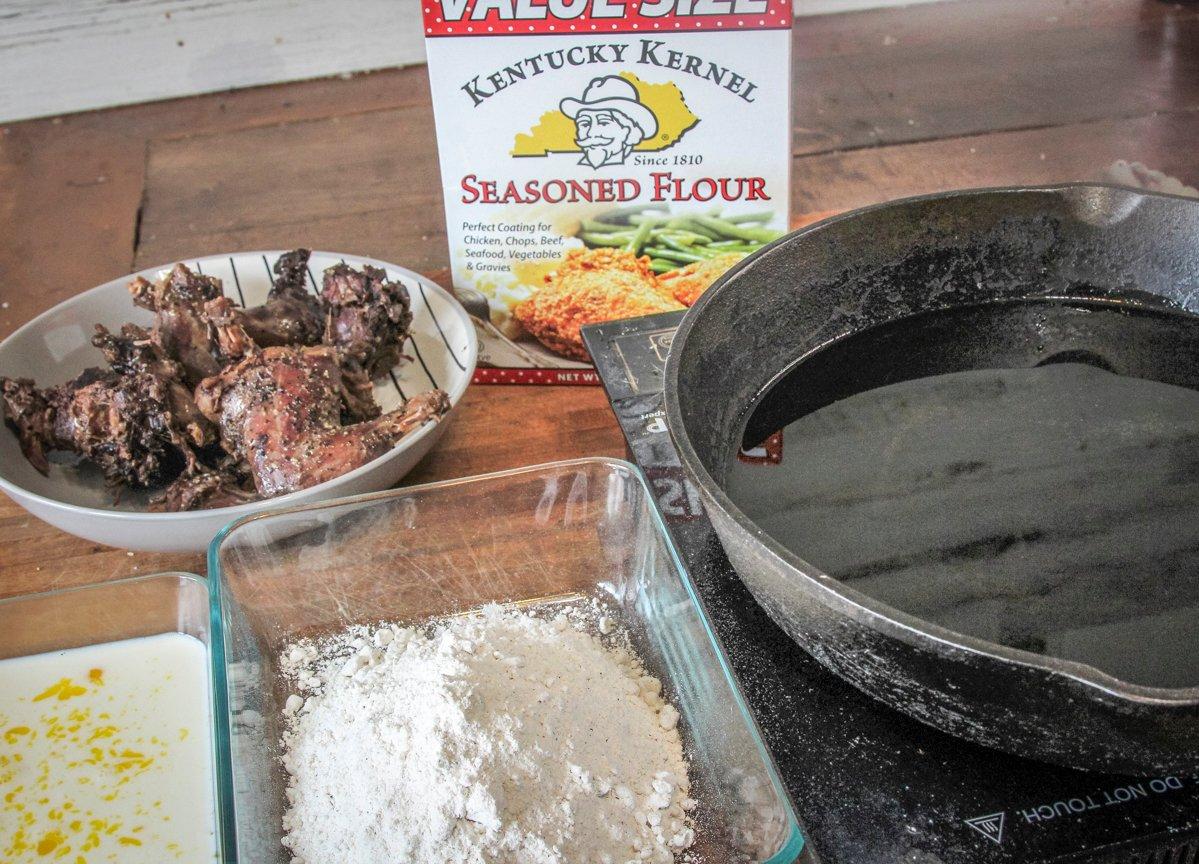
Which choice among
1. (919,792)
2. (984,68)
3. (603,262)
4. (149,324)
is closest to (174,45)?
(149,324)

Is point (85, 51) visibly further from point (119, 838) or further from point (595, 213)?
point (119, 838)

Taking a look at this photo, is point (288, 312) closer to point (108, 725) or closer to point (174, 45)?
point (108, 725)

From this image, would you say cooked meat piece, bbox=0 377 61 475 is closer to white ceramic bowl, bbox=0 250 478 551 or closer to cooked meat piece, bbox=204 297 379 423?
white ceramic bowl, bbox=0 250 478 551

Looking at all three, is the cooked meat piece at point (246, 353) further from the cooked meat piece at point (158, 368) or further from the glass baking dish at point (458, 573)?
the glass baking dish at point (458, 573)

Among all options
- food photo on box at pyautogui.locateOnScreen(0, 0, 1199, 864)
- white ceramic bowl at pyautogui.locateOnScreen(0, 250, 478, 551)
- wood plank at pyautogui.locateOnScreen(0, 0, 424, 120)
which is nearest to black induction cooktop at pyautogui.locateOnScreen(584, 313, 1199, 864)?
food photo on box at pyautogui.locateOnScreen(0, 0, 1199, 864)

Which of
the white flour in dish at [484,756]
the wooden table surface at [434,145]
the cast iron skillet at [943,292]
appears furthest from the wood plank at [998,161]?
the white flour in dish at [484,756]

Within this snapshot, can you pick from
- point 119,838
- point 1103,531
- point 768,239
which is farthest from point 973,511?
point 119,838
